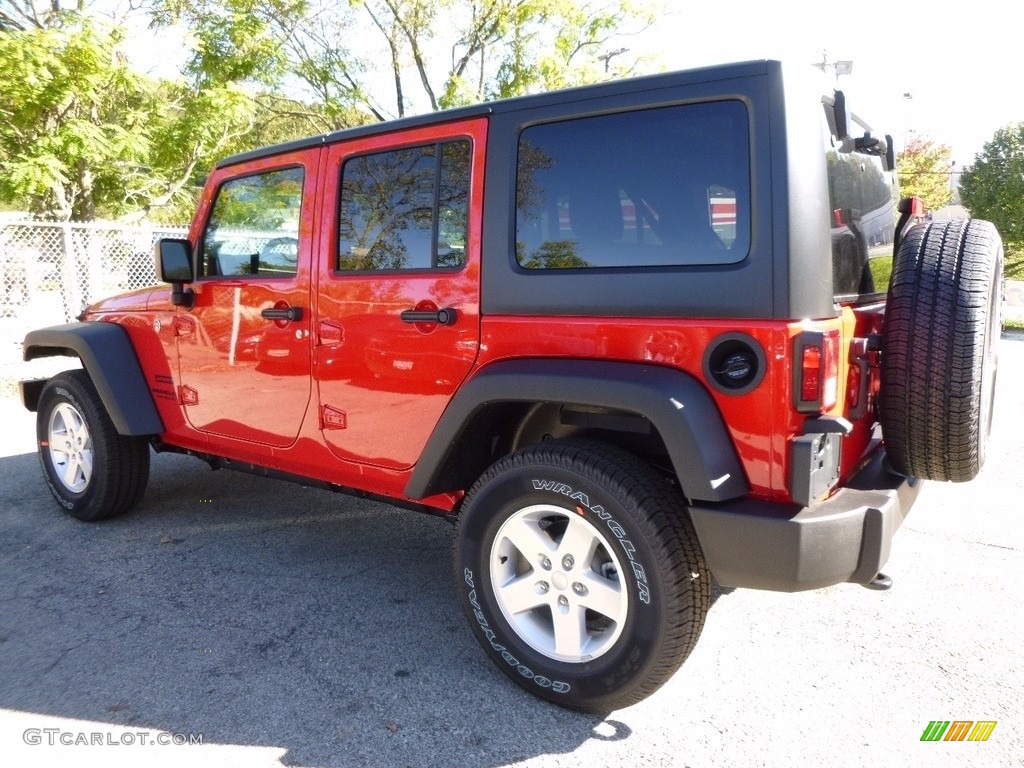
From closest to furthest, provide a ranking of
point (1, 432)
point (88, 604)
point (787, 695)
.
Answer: point (787, 695)
point (88, 604)
point (1, 432)

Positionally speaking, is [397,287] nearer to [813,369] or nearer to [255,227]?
[255,227]

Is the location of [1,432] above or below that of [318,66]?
below

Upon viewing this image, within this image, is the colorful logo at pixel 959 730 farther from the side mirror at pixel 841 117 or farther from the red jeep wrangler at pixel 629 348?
the side mirror at pixel 841 117

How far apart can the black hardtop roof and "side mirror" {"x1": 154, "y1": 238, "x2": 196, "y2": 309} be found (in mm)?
688

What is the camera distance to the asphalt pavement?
7.80ft

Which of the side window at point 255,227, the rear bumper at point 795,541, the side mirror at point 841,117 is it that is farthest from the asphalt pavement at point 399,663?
the side mirror at point 841,117

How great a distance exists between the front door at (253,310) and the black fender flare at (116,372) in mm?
290

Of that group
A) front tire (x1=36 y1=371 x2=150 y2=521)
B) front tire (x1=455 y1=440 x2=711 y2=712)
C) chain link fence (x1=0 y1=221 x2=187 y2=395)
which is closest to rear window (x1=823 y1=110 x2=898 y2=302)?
front tire (x1=455 y1=440 x2=711 y2=712)

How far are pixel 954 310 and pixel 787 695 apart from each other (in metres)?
1.36

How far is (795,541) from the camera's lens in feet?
6.95

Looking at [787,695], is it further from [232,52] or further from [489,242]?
[232,52]

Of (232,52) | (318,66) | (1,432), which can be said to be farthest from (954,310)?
(318,66)

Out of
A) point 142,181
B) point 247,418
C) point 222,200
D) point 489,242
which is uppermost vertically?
point 142,181

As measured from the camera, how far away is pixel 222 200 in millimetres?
3840
